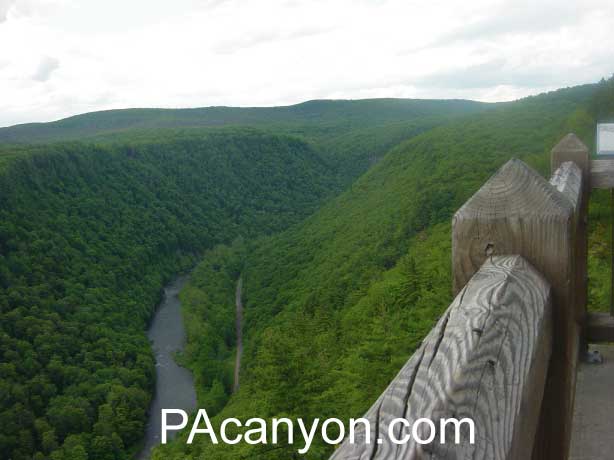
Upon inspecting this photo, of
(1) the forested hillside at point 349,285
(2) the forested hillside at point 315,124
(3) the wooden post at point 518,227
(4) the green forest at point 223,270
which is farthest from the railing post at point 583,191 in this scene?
(2) the forested hillside at point 315,124

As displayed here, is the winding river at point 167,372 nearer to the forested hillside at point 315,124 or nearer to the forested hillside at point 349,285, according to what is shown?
the forested hillside at point 349,285

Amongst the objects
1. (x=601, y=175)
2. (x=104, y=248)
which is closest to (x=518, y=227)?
(x=601, y=175)

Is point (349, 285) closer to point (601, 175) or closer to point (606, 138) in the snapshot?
point (601, 175)

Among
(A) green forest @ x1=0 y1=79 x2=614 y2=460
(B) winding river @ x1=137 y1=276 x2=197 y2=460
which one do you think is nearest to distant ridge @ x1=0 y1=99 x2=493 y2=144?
(A) green forest @ x1=0 y1=79 x2=614 y2=460

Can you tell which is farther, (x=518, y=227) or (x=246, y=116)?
(x=246, y=116)

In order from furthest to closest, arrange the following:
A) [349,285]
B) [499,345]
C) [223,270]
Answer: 1. [223,270]
2. [349,285]
3. [499,345]

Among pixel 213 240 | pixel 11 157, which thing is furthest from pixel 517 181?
pixel 213 240

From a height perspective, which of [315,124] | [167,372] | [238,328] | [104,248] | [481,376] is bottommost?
[167,372]
